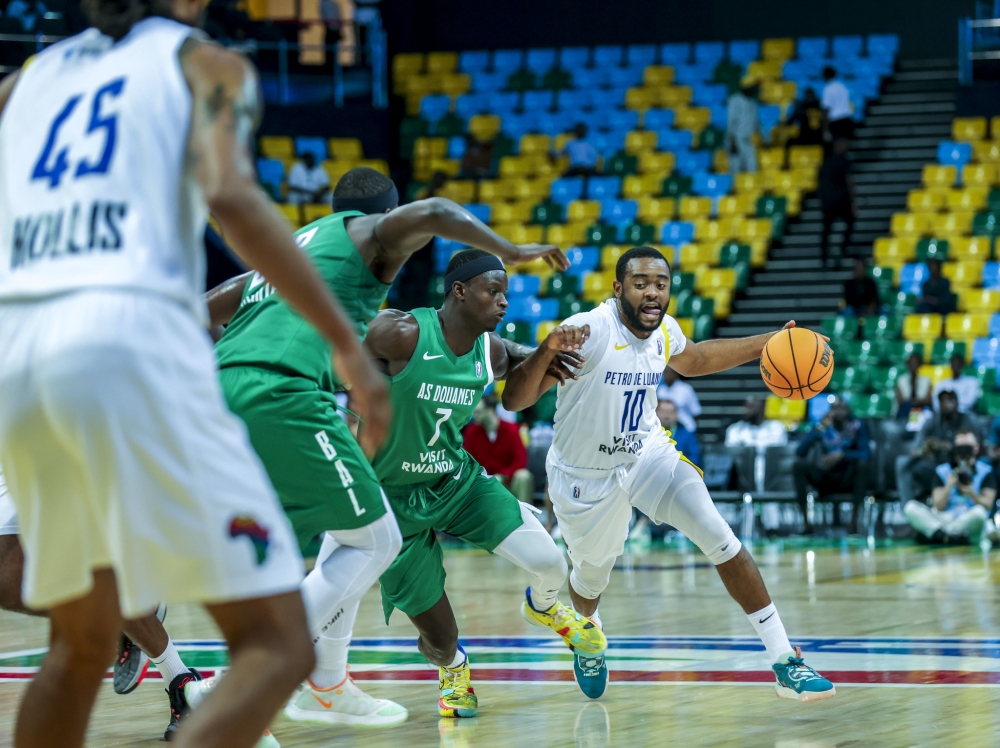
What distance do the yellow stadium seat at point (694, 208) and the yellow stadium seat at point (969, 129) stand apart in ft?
11.8

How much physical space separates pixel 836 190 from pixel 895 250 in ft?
3.69

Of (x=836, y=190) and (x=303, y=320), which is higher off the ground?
(x=303, y=320)

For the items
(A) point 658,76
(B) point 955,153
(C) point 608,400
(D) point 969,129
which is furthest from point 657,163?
(C) point 608,400

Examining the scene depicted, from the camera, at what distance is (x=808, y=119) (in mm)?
19469

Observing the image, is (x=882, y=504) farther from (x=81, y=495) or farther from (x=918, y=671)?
(x=81, y=495)

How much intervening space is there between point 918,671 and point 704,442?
9572 mm

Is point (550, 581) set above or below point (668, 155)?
below

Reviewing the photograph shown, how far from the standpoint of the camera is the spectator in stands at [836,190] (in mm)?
17578

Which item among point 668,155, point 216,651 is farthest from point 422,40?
point 216,651

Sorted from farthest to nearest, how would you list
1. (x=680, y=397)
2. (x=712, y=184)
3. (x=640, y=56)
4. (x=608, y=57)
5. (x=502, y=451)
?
(x=608, y=57)
(x=640, y=56)
(x=712, y=184)
(x=680, y=397)
(x=502, y=451)

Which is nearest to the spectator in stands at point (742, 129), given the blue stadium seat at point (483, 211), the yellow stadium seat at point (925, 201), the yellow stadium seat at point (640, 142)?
the yellow stadium seat at point (640, 142)

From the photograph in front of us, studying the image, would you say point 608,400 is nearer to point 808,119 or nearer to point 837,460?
point 837,460

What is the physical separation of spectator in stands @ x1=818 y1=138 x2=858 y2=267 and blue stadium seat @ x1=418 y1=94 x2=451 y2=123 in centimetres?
704

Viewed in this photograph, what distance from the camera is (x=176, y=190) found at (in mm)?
2352
